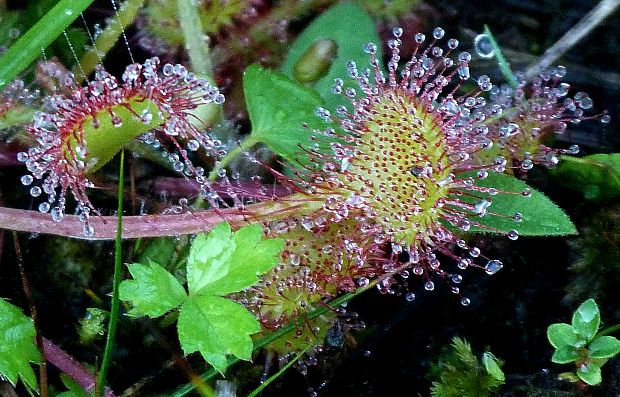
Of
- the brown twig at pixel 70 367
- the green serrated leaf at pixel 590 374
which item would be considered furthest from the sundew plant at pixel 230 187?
the green serrated leaf at pixel 590 374

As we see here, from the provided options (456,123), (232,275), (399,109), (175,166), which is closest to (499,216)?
(456,123)

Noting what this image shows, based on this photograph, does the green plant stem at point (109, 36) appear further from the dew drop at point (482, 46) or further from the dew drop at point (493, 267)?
the dew drop at point (493, 267)

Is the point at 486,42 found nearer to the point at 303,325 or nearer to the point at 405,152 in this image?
the point at 405,152

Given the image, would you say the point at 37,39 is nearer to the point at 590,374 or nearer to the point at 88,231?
the point at 88,231

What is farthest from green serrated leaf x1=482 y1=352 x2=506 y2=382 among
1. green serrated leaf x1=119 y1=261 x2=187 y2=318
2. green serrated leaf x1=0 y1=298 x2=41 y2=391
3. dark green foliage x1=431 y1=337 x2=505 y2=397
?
green serrated leaf x1=0 y1=298 x2=41 y2=391

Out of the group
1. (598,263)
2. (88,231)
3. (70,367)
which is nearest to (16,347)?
(70,367)

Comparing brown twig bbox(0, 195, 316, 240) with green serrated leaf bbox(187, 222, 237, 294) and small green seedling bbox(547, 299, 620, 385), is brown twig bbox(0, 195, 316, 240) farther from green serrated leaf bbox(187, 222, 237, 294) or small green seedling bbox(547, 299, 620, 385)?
small green seedling bbox(547, 299, 620, 385)

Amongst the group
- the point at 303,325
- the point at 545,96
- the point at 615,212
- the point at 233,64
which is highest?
the point at 233,64
